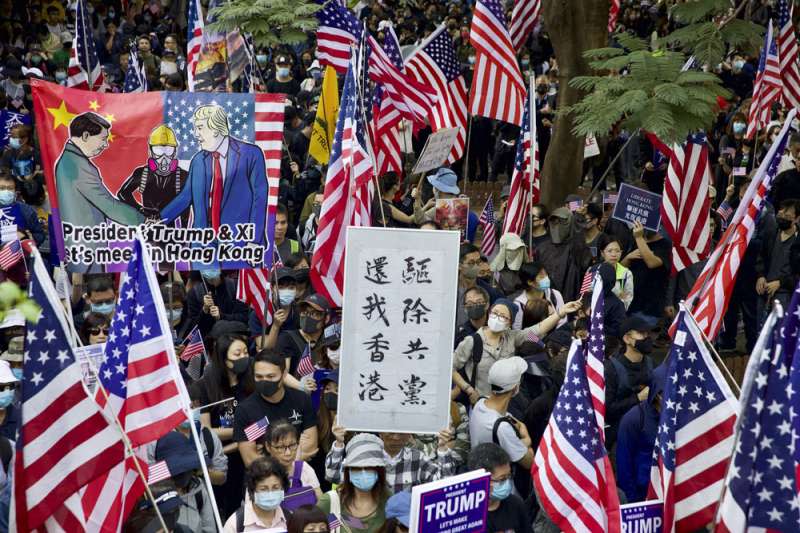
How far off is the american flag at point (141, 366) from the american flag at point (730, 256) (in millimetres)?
3905

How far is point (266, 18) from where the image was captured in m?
16.5

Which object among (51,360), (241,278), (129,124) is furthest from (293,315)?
(51,360)

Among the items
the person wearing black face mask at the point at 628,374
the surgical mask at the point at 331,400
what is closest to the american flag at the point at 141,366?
the surgical mask at the point at 331,400

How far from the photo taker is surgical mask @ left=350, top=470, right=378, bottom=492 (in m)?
7.63

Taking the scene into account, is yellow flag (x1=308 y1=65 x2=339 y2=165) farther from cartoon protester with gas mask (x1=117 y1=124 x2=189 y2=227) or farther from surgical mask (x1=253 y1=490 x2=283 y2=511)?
surgical mask (x1=253 y1=490 x2=283 y2=511)

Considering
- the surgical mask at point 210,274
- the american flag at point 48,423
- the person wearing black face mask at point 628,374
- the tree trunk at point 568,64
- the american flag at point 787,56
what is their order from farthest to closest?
the tree trunk at point 568,64 < the american flag at point 787,56 < the surgical mask at point 210,274 < the person wearing black face mask at point 628,374 < the american flag at point 48,423

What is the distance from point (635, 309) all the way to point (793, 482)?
636 centimetres

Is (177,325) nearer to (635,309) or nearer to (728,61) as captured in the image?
(635,309)

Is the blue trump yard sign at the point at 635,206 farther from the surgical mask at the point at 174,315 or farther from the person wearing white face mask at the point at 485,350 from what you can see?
the surgical mask at the point at 174,315

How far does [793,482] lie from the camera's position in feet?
20.9

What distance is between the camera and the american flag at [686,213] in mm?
12492

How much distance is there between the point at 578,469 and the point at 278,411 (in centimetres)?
221

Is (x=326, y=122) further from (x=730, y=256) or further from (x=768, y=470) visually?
(x=768, y=470)

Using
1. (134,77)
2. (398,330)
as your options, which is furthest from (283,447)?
(134,77)
